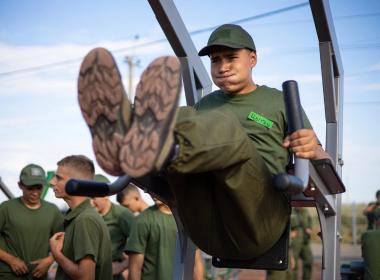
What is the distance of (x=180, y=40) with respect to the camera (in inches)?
168

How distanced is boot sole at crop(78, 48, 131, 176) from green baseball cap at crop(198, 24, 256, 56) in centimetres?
88

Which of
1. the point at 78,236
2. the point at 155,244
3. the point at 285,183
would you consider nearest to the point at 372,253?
the point at 155,244

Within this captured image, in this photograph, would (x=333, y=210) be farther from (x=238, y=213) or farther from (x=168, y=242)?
(x=168, y=242)

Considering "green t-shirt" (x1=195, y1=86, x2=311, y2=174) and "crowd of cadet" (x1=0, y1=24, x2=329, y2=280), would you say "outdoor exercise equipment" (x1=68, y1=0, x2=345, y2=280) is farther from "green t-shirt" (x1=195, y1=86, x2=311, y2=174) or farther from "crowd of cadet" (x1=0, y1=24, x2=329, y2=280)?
"green t-shirt" (x1=195, y1=86, x2=311, y2=174)

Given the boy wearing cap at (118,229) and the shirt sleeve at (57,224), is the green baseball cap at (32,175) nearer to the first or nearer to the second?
the shirt sleeve at (57,224)

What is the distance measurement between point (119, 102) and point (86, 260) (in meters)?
1.95

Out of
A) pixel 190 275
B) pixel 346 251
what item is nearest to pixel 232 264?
pixel 190 275

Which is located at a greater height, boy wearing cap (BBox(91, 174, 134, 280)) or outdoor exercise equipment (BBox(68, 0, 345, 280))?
outdoor exercise equipment (BBox(68, 0, 345, 280))

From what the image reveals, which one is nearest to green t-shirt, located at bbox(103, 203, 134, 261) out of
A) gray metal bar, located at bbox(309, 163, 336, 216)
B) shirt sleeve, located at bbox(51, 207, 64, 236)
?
shirt sleeve, located at bbox(51, 207, 64, 236)

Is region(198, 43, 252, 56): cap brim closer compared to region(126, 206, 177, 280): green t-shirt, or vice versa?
region(198, 43, 252, 56): cap brim

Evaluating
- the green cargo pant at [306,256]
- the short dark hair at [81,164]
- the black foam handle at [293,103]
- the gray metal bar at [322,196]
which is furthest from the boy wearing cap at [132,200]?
the green cargo pant at [306,256]

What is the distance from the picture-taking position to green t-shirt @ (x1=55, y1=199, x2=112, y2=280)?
189 inches

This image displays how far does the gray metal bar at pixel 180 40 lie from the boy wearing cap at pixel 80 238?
102 cm

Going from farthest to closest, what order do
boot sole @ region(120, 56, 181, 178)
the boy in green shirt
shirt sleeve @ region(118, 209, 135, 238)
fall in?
shirt sleeve @ region(118, 209, 135, 238) → the boy in green shirt → boot sole @ region(120, 56, 181, 178)
